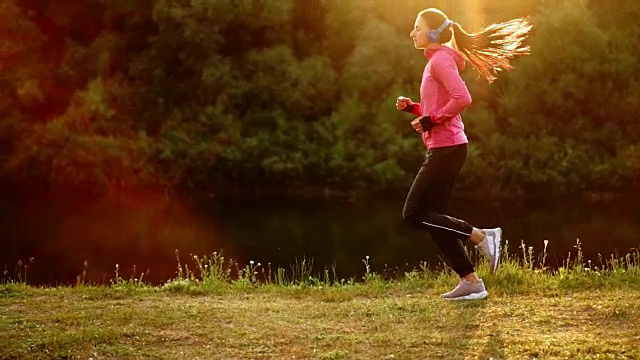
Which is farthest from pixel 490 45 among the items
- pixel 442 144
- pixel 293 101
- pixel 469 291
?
pixel 293 101

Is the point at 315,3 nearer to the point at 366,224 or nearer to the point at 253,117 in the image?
the point at 253,117

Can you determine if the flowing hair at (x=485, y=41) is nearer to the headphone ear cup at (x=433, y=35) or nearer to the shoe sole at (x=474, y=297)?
the headphone ear cup at (x=433, y=35)

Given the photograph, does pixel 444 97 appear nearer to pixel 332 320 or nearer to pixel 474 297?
pixel 474 297

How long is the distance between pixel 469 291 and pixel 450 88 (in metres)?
1.62

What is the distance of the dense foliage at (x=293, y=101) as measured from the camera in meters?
27.0

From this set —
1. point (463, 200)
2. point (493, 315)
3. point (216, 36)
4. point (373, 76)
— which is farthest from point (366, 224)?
point (493, 315)

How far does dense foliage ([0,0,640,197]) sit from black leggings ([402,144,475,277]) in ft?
68.0

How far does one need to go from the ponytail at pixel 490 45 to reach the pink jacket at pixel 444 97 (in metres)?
0.26

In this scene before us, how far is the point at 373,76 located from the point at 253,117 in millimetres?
4288

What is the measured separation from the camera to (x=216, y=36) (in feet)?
91.2

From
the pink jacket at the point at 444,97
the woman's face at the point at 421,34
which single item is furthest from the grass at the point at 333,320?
the woman's face at the point at 421,34

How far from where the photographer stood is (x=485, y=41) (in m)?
7.01

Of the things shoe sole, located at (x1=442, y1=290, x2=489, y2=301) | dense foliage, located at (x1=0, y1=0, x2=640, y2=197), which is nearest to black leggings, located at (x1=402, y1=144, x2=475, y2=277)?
shoe sole, located at (x1=442, y1=290, x2=489, y2=301)

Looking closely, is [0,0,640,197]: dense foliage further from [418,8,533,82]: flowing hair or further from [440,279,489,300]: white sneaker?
[440,279,489,300]: white sneaker
